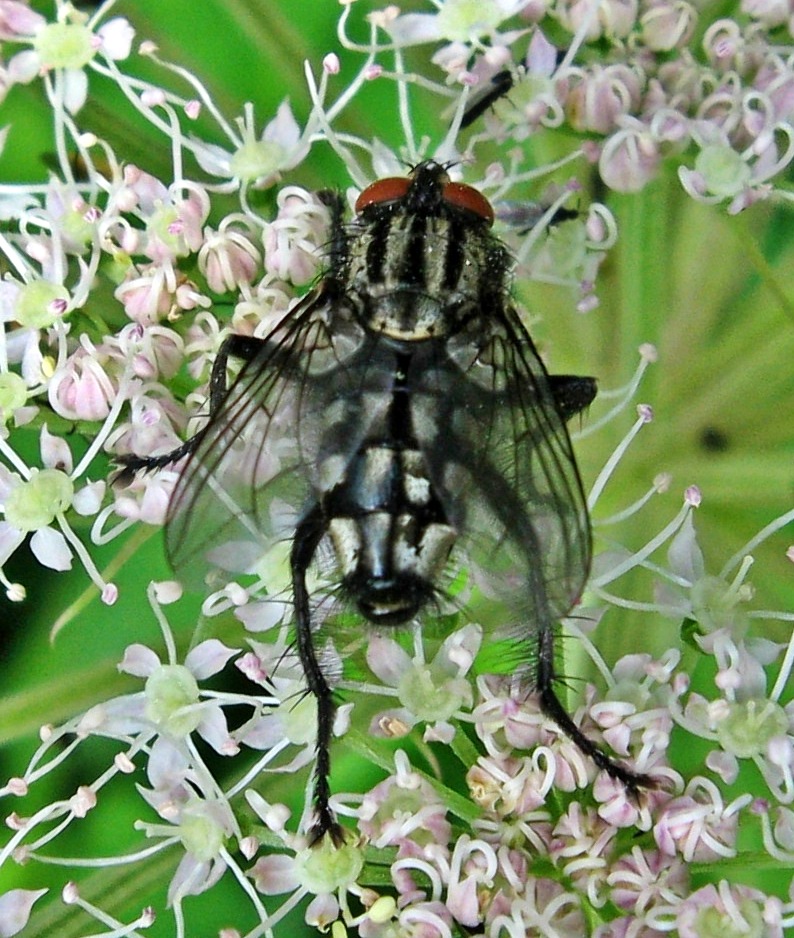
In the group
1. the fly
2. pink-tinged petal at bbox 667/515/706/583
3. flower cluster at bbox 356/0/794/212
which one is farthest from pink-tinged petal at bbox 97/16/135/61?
pink-tinged petal at bbox 667/515/706/583

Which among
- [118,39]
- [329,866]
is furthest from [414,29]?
[329,866]

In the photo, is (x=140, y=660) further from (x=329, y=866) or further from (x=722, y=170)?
(x=722, y=170)

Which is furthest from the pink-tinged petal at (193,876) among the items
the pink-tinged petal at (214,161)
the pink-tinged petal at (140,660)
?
the pink-tinged petal at (214,161)

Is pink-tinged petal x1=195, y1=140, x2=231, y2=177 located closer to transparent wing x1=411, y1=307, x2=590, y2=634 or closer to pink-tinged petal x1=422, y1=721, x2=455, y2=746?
transparent wing x1=411, y1=307, x2=590, y2=634

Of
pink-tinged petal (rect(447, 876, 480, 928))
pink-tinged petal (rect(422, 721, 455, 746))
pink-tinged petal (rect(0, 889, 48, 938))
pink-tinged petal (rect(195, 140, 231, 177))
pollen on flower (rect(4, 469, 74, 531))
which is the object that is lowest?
pink-tinged petal (rect(0, 889, 48, 938))

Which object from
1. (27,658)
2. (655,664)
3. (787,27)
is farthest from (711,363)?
(27,658)

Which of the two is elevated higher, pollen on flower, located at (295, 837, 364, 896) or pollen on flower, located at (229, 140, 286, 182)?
pollen on flower, located at (229, 140, 286, 182)

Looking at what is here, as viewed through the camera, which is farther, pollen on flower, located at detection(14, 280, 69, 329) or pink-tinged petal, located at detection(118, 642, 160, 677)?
pollen on flower, located at detection(14, 280, 69, 329)

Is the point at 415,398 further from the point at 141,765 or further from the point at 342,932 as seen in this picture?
the point at 141,765
